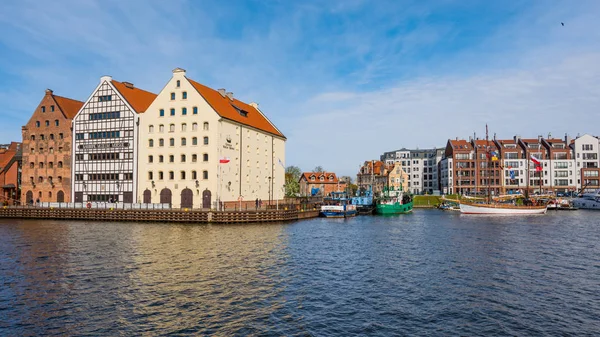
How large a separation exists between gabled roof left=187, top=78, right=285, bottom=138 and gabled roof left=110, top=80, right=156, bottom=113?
1208cm

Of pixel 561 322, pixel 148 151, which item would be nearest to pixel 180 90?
pixel 148 151

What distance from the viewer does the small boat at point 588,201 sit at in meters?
112

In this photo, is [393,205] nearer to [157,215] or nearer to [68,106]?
[157,215]

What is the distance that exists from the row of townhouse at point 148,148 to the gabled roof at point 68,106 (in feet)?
0.84

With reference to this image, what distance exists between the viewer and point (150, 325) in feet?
59.7

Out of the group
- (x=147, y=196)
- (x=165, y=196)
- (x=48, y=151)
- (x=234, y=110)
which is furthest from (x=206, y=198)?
(x=48, y=151)

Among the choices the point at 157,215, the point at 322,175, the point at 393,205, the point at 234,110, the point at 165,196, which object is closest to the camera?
the point at 157,215

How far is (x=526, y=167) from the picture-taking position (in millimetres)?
143000

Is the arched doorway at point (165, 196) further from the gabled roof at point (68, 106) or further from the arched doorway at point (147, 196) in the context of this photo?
the gabled roof at point (68, 106)

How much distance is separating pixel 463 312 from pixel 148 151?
6546 cm

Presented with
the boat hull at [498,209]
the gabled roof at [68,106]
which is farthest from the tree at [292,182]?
the gabled roof at [68,106]

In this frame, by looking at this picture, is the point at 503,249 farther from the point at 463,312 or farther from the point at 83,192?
the point at 83,192

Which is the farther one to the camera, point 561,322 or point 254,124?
point 254,124

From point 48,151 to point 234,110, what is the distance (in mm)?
37971
